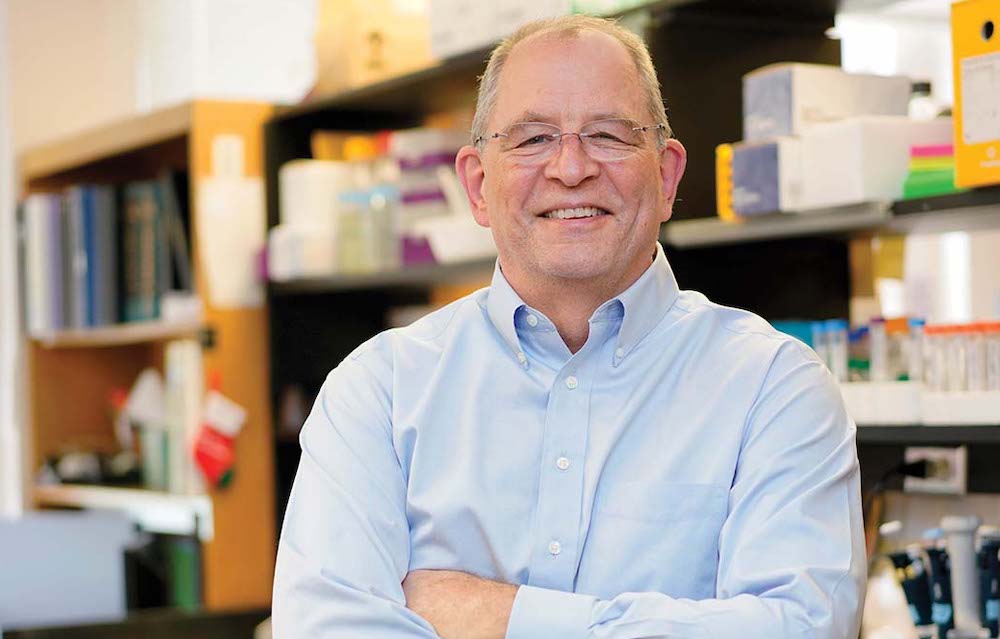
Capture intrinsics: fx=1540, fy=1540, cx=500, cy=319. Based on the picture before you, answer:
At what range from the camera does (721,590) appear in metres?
1.71

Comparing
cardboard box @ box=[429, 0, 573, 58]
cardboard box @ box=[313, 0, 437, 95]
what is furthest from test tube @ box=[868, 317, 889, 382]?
cardboard box @ box=[313, 0, 437, 95]

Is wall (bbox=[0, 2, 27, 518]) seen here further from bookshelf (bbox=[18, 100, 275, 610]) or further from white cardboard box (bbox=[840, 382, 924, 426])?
white cardboard box (bbox=[840, 382, 924, 426])

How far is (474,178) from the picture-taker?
6.59 feet

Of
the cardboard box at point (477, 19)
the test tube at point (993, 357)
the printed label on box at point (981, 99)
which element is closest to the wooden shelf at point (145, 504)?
the cardboard box at point (477, 19)

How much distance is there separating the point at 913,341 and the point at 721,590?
0.82 m

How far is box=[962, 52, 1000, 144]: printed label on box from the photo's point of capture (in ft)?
7.08

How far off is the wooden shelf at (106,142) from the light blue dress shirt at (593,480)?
87.4 inches

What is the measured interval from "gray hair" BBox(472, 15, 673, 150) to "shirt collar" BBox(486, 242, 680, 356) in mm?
166

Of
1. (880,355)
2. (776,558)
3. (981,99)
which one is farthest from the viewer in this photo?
(880,355)

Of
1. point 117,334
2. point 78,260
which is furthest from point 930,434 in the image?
point 78,260

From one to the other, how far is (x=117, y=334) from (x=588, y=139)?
9.07ft

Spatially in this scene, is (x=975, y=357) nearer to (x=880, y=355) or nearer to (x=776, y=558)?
(x=880, y=355)

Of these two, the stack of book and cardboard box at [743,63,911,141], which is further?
the stack of book

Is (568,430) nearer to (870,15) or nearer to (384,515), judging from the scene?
(384,515)
